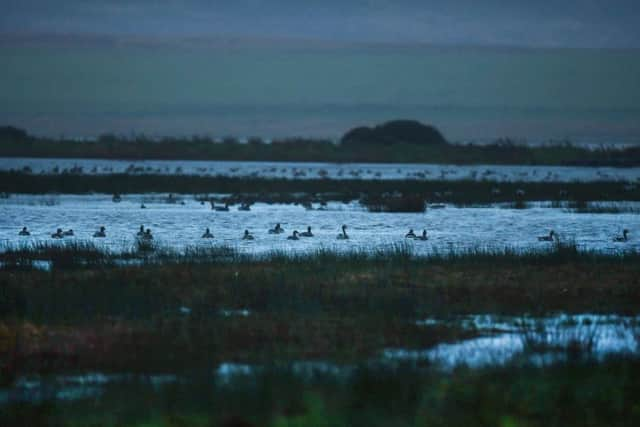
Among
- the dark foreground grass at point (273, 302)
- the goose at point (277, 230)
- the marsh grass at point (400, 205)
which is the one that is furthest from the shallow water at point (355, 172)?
the dark foreground grass at point (273, 302)

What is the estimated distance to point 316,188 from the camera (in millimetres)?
50312

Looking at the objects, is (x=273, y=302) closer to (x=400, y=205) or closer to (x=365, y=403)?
(x=365, y=403)

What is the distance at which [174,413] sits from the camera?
30.0 feet

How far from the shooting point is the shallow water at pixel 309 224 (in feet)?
80.2

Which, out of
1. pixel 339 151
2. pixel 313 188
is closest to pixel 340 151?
pixel 339 151

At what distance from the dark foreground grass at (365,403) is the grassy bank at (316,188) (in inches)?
1244

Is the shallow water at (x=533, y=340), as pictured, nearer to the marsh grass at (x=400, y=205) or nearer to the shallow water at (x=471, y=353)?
the shallow water at (x=471, y=353)

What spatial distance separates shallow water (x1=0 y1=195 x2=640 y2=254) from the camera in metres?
24.4

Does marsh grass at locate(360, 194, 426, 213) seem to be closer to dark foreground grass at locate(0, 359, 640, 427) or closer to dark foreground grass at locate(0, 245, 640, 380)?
dark foreground grass at locate(0, 245, 640, 380)

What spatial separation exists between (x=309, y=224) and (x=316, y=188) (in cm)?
1867

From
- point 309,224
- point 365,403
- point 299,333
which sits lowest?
point 365,403

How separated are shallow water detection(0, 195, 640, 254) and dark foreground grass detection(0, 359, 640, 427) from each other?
33.6 ft

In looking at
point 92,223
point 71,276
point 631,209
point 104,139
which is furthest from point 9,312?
point 104,139

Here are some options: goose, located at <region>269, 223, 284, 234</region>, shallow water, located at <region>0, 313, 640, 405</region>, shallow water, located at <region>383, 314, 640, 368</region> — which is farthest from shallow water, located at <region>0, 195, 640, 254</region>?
shallow water, located at <region>0, 313, 640, 405</region>
